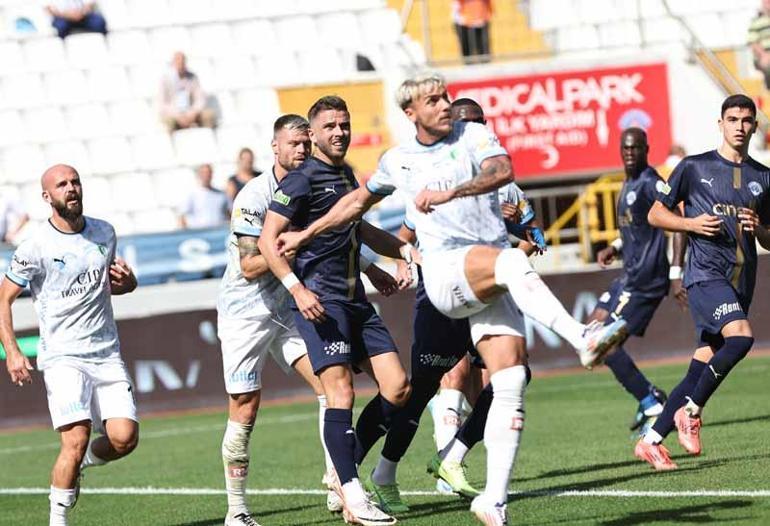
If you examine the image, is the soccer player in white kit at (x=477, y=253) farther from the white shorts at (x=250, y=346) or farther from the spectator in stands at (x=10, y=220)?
the spectator in stands at (x=10, y=220)

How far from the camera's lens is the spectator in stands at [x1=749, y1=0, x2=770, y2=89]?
2361 centimetres

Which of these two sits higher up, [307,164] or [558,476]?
[307,164]

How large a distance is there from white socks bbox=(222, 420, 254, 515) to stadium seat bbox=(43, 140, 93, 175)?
15664 millimetres

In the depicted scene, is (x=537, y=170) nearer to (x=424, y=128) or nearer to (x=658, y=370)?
(x=658, y=370)

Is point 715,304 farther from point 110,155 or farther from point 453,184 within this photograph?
point 110,155

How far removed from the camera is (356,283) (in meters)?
9.20

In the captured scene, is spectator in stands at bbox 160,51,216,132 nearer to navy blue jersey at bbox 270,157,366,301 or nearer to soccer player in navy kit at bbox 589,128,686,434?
soccer player in navy kit at bbox 589,128,686,434

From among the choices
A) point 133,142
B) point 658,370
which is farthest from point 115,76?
point 658,370

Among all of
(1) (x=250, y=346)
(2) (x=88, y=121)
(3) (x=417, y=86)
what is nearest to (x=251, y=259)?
(1) (x=250, y=346)

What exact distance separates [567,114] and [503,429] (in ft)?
54.4

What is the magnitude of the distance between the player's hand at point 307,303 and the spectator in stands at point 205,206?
503 inches

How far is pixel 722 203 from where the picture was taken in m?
10.5

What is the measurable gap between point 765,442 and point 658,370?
7.42m

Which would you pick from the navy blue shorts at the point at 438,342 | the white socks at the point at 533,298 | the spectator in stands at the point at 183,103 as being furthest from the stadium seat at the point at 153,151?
the white socks at the point at 533,298
